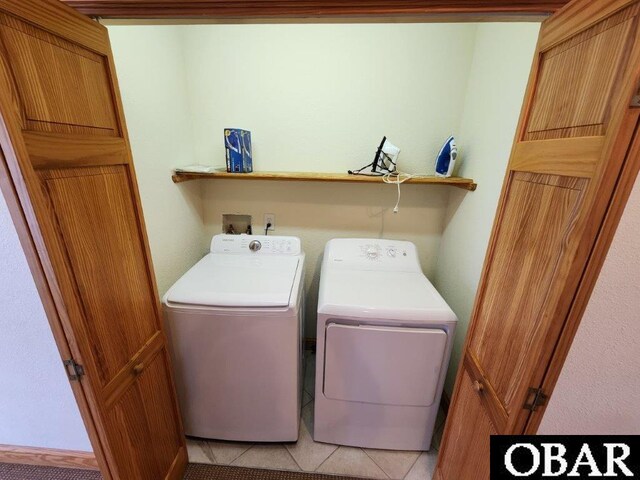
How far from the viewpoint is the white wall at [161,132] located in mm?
1248

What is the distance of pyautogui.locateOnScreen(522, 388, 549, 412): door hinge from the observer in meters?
0.71

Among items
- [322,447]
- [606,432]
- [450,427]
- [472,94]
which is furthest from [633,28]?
[322,447]

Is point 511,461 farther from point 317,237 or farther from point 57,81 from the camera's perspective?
point 57,81

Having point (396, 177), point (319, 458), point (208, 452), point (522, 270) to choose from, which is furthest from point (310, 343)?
point (522, 270)

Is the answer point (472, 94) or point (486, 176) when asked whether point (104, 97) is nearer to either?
point (486, 176)

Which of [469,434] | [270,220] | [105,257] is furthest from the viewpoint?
[270,220]

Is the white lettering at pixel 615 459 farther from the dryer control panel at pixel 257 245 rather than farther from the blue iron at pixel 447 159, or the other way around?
the dryer control panel at pixel 257 245

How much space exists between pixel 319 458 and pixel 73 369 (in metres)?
1.35

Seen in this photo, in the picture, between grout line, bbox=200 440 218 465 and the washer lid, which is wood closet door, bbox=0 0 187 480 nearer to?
the washer lid

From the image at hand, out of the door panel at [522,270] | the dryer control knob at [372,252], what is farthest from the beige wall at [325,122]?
the door panel at [522,270]

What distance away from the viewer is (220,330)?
128 cm

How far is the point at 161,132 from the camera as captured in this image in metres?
1.48

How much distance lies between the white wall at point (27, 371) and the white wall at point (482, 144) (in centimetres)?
198

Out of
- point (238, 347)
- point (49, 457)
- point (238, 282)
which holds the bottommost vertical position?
point (49, 457)
